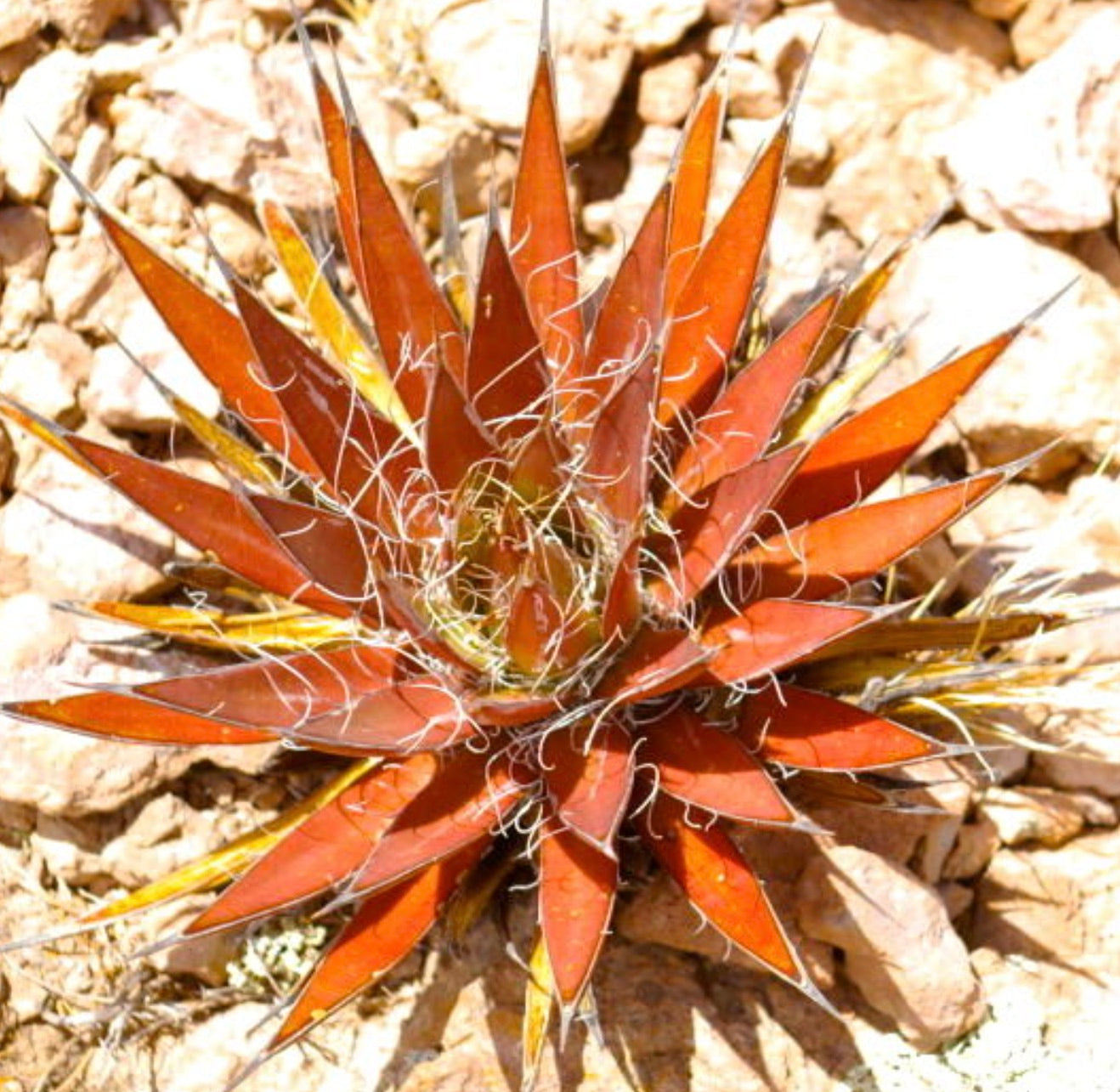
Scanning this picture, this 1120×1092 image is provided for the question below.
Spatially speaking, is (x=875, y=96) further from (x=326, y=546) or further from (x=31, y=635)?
(x=31, y=635)

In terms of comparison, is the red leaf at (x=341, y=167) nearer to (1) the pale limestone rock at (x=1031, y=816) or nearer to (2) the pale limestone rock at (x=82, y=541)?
(2) the pale limestone rock at (x=82, y=541)

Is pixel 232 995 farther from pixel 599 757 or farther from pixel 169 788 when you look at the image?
pixel 599 757

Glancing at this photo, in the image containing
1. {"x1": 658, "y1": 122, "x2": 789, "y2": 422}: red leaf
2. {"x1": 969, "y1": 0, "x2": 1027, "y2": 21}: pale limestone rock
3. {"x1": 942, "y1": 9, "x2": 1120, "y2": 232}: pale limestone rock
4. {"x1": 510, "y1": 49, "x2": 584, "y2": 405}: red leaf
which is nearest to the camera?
{"x1": 658, "y1": 122, "x2": 789, "y2": 422}: red leaf

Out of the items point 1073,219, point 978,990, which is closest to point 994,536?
point 1073,219

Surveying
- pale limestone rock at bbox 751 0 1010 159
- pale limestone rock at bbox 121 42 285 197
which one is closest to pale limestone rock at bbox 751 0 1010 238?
pale limestone rock at bbox 751 0 1010 159

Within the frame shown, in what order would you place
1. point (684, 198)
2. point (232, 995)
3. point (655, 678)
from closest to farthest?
point (655, 678)
point (684, 198)
point (232, 995)

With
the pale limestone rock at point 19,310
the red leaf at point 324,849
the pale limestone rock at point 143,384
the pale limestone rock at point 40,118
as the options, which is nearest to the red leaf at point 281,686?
the red leaf at point 324,849

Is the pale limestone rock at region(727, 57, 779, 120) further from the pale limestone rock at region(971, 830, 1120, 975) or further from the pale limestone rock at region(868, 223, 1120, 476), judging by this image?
the pale limestone rock at region(971, 830, 1120, 975)

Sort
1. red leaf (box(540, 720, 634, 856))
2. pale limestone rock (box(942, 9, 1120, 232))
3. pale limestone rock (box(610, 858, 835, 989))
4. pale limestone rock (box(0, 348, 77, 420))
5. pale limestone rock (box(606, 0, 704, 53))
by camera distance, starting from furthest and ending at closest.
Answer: pale limestone rock (box(606, 0, 704, 53)), pale limestone rock (box(942, 9, 1120, 232)), pale limestone rock (box(0, 348, 77, 420)), pale limestone rock (box(610, 858, 835, 989)), red leaf (box(540, 720, 634, 856))
